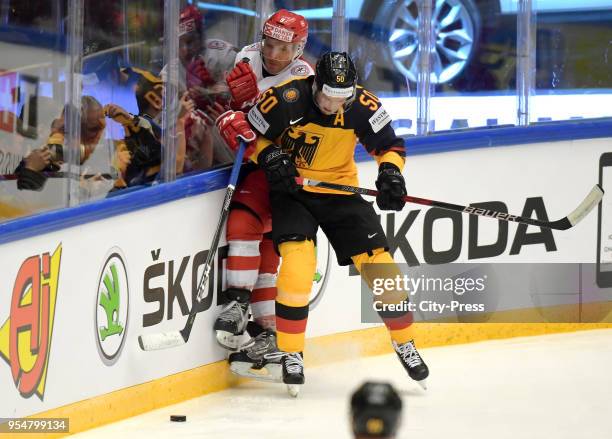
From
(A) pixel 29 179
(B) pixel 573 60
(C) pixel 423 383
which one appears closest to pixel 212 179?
(A) pixel 29 179

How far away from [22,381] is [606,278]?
3.37m

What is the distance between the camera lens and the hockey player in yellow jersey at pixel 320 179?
4828 mm

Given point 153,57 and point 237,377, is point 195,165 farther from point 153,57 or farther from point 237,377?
point 237,377

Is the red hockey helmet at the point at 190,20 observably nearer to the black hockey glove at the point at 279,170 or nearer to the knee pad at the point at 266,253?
the black hockey glove at the point at 279,170

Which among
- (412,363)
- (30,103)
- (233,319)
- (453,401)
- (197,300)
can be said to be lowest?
(453,401)

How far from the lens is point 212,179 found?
4910 millimetres

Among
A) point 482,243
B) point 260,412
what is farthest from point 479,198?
point 260,412

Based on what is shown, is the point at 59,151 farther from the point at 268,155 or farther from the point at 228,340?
the point at 228,340

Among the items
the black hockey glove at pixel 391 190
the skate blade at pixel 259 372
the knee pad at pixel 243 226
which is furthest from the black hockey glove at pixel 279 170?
the skate blade at pixel 259 372

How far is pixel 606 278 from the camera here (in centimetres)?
633

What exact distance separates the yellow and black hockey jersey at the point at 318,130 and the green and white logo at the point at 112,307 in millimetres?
836

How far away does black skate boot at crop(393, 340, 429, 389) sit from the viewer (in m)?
5.03

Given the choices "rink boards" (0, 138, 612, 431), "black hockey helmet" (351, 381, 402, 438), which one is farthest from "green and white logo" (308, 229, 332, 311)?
"black hockey helmet" (351, 381, 402, 438)

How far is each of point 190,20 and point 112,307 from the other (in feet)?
4.07
